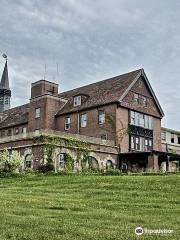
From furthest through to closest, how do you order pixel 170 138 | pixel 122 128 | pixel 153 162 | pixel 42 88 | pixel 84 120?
pixel 170 138
pixel 42 88
pixel 84 120
pixel 122 128
pixel 153 162

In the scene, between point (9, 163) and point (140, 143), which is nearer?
point (9, 163)

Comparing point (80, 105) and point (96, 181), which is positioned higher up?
point (80, 105)

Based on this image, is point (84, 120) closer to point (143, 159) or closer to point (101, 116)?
point (101, 116)

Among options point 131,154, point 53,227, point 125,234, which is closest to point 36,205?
point 53,227

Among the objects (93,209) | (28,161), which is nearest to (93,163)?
(28,161)

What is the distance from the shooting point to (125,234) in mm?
10281

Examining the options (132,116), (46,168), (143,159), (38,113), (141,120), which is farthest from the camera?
(38,113)

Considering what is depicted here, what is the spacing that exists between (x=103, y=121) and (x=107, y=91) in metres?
4.06

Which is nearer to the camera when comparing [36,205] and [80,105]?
[36,205]

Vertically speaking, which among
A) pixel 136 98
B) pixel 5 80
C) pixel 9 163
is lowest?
pixel 9 163

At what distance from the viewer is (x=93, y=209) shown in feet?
48.1

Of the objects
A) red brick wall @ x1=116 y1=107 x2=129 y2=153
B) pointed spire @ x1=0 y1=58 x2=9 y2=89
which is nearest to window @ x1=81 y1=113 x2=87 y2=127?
A: red brick wall @ x1=116 y1=107 x2=129 y2=153

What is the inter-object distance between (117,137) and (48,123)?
9455 mm

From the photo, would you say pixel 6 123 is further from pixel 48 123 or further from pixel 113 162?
pixel 113 162
